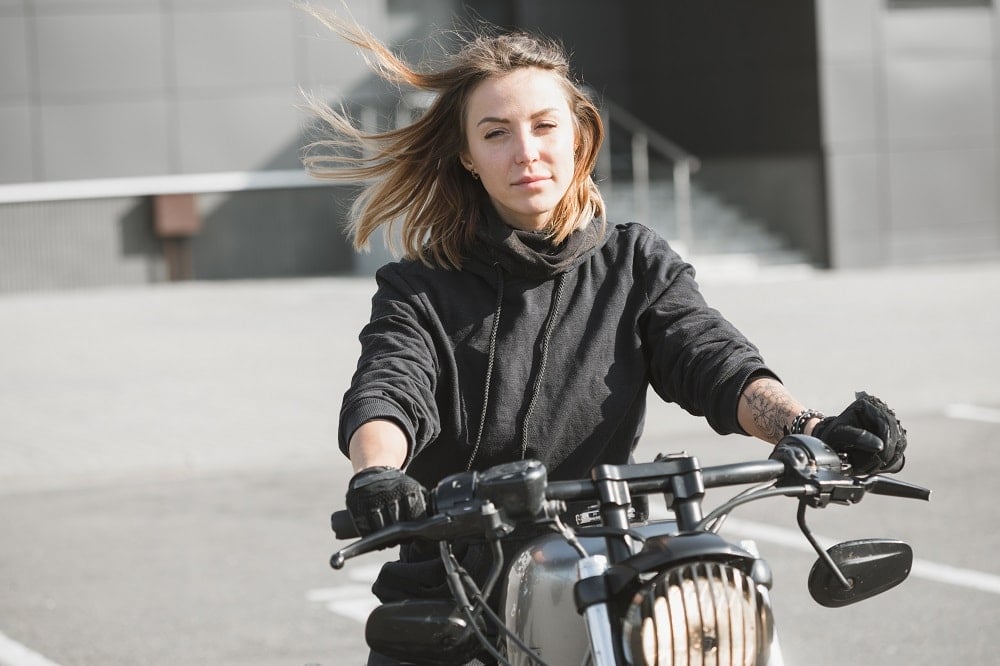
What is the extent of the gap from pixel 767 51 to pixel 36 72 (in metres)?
10.8

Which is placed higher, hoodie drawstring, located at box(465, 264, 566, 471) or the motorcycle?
hoodie drawstring, located at box(465, 264, 566, 471)

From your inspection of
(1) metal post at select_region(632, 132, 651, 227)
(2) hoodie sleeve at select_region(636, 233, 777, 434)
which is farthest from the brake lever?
(1) metal post at select_region(632, 132, 651, 227)

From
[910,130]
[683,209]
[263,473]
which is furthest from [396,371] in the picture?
[910,130]

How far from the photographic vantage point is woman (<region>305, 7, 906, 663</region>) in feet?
9.19

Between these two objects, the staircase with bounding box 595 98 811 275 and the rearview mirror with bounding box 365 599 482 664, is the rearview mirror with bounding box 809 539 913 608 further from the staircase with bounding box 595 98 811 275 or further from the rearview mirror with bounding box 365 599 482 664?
the staircase with bounding box 595 98 811 275

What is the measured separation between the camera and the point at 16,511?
313 inches

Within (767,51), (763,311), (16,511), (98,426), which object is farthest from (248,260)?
(16,511)

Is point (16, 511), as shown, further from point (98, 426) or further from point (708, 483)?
point (708, 483)

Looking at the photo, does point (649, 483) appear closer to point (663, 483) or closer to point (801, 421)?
point (663, 483)

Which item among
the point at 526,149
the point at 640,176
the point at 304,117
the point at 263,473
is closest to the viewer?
the point at 526,149

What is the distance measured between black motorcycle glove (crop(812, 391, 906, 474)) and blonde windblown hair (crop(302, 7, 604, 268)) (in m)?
0.78

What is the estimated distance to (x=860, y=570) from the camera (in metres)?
2.30

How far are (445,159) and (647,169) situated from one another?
67.6 ft

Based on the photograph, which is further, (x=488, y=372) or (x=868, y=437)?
(x=488, y=372)
